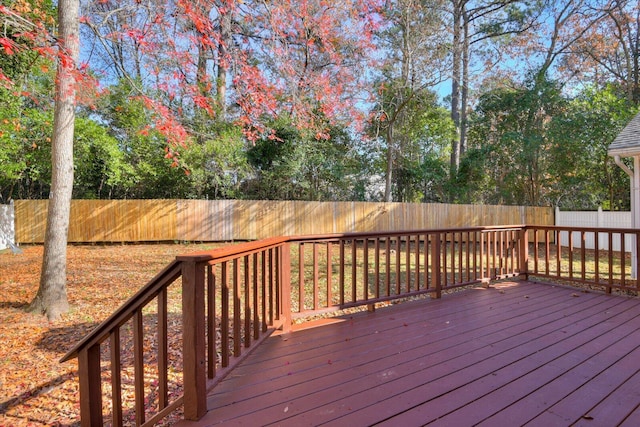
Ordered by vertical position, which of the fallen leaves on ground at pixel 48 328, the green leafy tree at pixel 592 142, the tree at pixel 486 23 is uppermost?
the tree at pixel 486 23

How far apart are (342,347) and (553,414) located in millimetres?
1399

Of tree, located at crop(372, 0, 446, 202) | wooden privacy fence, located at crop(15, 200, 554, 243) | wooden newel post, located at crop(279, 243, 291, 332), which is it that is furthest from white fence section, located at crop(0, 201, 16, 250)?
tree, located at crop(372, 0, 446, 202)

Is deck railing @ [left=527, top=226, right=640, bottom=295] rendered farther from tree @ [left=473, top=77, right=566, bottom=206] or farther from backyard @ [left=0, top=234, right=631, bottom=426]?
tree @ [left=473, top=77, right=566, bottom=206]

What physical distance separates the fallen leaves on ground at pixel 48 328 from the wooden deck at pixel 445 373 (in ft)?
5.68

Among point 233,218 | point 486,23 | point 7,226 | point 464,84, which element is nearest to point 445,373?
point 233,218

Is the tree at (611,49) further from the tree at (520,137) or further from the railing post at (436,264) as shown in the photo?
the railing post at (436,264)

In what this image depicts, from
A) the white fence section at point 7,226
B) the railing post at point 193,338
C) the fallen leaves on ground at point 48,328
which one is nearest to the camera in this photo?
the railing post at point 193,338

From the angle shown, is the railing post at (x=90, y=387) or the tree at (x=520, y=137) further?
the tree at (x=520, y=137)

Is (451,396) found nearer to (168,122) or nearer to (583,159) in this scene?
(168,122)

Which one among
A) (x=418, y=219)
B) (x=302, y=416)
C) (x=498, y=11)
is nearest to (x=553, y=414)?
(x=302, y=416)

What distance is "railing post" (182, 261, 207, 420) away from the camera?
170cm

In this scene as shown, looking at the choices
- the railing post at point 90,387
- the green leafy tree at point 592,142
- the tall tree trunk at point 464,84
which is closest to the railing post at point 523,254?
the railing post at point 90,387

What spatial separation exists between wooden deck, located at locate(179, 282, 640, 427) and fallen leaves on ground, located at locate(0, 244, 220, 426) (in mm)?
1731

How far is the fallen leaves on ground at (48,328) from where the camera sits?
2.74m
